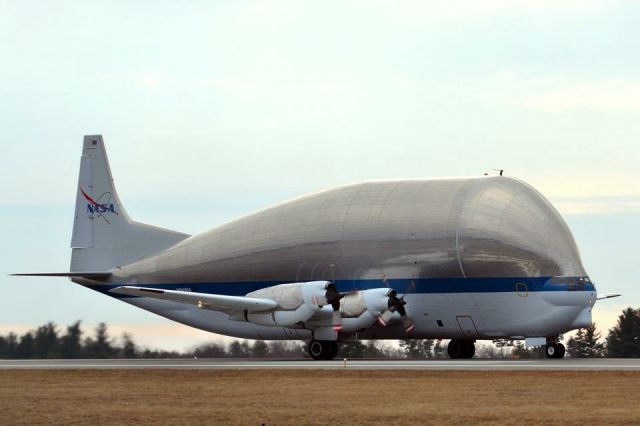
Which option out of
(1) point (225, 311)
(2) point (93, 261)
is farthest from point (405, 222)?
(2) point (93, 261)

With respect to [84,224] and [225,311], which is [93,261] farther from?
[225,311]

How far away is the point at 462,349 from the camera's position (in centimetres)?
6262

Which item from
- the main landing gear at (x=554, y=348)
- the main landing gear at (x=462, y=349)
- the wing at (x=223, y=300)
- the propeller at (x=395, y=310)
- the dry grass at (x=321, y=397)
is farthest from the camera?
the main landing gear at (x=462, y=349)

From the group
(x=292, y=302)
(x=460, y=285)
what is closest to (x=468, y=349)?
(x=460, y=285)

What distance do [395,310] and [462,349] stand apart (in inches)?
207

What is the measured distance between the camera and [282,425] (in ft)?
96.4

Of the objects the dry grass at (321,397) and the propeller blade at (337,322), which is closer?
the dry grass at (321,397)

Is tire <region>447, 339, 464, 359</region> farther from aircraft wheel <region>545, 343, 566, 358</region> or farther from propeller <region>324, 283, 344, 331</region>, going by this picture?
propeller <region>324, 283, 344, 331</region>

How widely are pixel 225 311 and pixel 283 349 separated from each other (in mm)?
9074

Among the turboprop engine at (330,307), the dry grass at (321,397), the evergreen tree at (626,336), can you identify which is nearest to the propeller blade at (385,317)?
the turboprop engine at (330,307)

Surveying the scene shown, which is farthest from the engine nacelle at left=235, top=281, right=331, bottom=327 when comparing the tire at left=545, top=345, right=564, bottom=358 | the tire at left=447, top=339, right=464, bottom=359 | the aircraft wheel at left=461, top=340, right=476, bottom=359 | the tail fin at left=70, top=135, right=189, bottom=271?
the tail fin at left=70, top=135, right=189, bottom=271

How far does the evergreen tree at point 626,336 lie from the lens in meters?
75.1

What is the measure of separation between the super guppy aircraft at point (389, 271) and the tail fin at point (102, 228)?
6.79 feet

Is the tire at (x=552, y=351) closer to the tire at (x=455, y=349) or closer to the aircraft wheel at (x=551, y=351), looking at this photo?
the aircraft wheel at (x=551, y=351)
